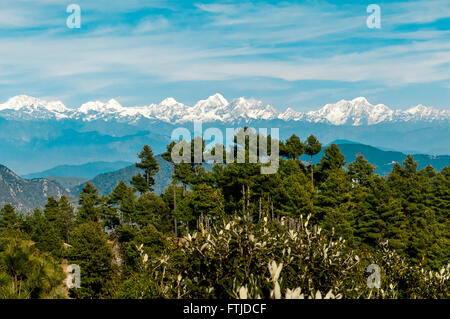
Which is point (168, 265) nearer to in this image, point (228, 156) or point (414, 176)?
point (228, 156)

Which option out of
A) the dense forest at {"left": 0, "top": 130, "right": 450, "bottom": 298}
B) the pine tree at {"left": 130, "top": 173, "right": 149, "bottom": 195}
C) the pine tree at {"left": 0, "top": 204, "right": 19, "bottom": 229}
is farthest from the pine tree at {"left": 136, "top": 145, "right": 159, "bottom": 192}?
the pine tree at {"left": 0, "top": 204, "right": 19, "bottom": 229}

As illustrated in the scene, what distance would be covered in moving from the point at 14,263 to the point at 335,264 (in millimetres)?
10270

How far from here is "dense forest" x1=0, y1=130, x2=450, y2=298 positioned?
9398 millimetres

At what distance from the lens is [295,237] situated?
10516mm

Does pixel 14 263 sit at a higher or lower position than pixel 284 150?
lower

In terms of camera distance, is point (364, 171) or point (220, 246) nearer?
point (220, 246)

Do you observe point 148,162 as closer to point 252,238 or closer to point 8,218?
point 8,218

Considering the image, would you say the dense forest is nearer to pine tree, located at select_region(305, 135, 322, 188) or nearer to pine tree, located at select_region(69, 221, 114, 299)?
pine tree, located at select_region(69, 221, 114, 299)

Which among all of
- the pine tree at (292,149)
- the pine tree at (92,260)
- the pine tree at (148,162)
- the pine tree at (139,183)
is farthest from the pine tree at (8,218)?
the pine tree at (292,149)

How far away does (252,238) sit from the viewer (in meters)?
9.19

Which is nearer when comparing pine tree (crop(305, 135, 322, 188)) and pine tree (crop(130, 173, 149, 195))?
pine tree (crop(305, 135, 322, 188))

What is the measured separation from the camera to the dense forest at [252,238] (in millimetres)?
9398
